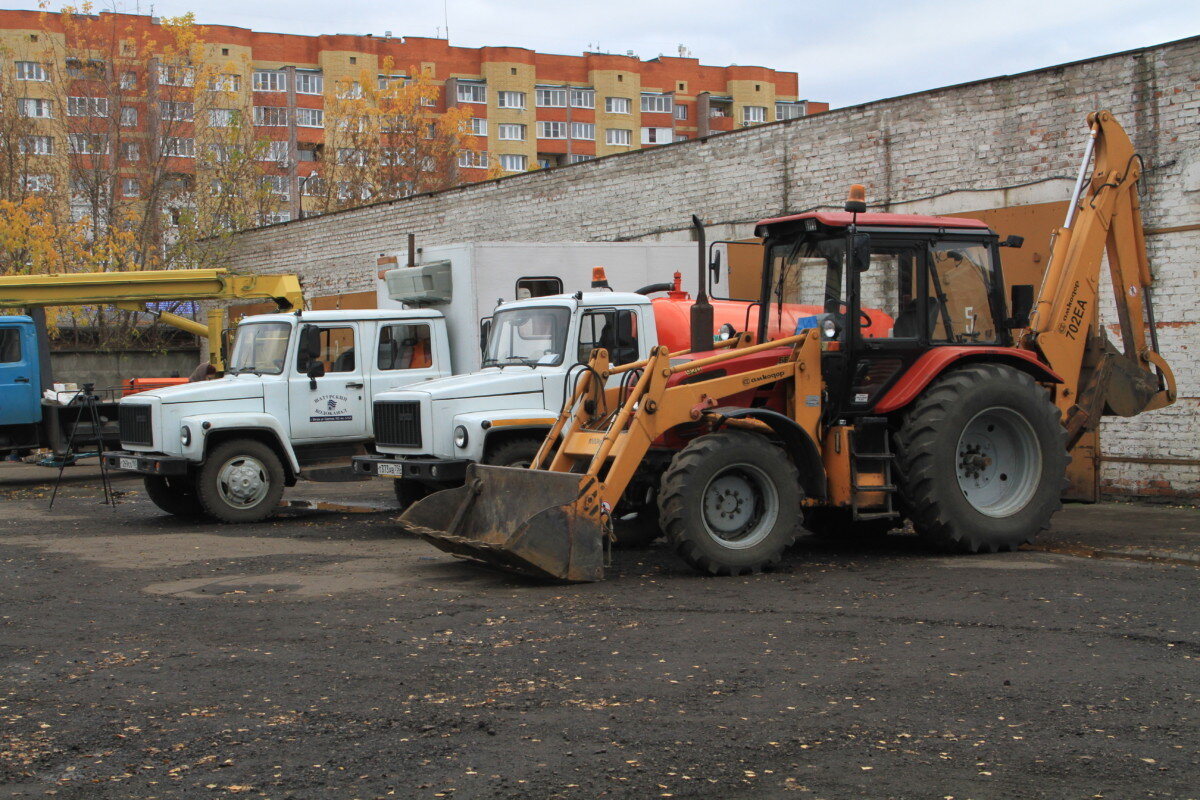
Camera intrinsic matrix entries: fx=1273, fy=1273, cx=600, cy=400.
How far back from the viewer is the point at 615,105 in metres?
79.1

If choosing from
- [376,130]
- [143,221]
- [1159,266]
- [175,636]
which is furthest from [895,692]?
[376,130]

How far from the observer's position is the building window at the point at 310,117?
67.7m

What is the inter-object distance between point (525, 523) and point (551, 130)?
7103cm

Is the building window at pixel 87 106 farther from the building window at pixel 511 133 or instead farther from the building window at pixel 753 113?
the building window at pixel 753 113

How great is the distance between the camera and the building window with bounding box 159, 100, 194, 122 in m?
36.1

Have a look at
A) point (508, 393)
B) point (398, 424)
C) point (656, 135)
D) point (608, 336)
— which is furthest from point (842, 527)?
point (656, 135)

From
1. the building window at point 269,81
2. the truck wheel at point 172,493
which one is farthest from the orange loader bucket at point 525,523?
the building window at point 269,81

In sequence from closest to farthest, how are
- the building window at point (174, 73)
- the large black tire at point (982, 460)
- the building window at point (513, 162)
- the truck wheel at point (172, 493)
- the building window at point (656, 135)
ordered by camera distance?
the large black tire at point (982, 460) → the truck wheel at point (172, 493) → the building window at point (174, 73) → the building window at point (513, 162) → the building window at point (656, 135)

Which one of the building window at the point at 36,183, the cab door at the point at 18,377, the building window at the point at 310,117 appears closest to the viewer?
the cab door at the point at 18,377

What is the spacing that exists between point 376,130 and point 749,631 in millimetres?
41173

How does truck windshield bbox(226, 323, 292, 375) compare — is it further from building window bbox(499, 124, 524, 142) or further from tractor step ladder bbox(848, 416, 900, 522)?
building window bbox(499, 124, 524, 142)

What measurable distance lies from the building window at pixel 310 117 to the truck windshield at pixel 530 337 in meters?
58.3

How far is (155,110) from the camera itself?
37.1 meters

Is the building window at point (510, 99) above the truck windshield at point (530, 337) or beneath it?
above
